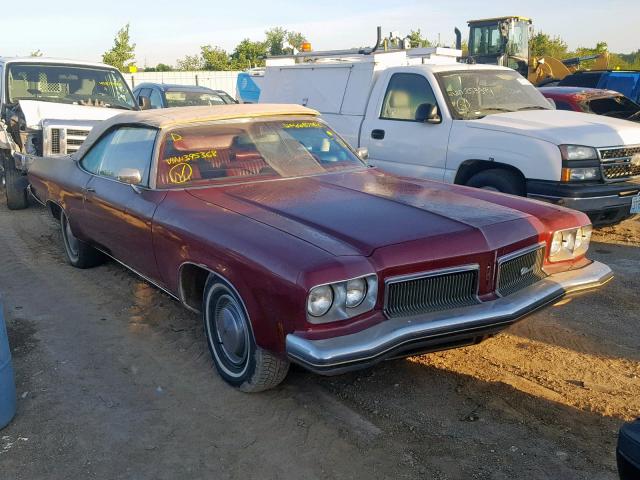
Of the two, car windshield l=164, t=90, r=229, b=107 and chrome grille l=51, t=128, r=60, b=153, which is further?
car windshield l=164, t=90, r=229, b=107

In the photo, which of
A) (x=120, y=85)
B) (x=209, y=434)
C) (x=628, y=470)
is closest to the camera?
(x=628, y=470)

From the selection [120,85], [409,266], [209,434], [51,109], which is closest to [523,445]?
[409,266]

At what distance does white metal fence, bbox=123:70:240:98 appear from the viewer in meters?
27.0

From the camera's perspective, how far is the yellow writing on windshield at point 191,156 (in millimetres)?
4355

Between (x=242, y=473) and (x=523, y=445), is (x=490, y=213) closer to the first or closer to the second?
(x=523, y=445)

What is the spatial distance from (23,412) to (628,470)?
3019 mm

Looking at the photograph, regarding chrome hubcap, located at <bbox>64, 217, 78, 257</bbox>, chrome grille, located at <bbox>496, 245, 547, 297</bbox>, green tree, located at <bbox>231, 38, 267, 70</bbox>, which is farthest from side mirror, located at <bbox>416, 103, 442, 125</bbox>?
green tree, located at <bbox>231, 38, 267, 70</bbox>

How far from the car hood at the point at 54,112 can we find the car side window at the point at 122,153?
11.6ft

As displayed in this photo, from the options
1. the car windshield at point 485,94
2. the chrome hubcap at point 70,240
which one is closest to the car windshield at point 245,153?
the chrome hubcap at point 70,240

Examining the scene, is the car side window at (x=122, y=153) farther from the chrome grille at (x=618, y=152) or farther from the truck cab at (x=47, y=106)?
the chrome grille at (x=618, y=152)

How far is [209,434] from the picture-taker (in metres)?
3.25

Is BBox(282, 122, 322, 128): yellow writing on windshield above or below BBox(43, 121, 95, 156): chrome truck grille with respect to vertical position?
above

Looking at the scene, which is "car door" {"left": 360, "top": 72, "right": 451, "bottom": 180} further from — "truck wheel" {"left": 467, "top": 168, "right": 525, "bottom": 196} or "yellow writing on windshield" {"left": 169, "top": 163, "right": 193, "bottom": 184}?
"yellow writing on windshield" {"left": 169, "top": 163, "right": 193, "bottom": 184}

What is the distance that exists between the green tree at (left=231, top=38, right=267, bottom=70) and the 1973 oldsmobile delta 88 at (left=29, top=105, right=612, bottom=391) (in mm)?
36558
